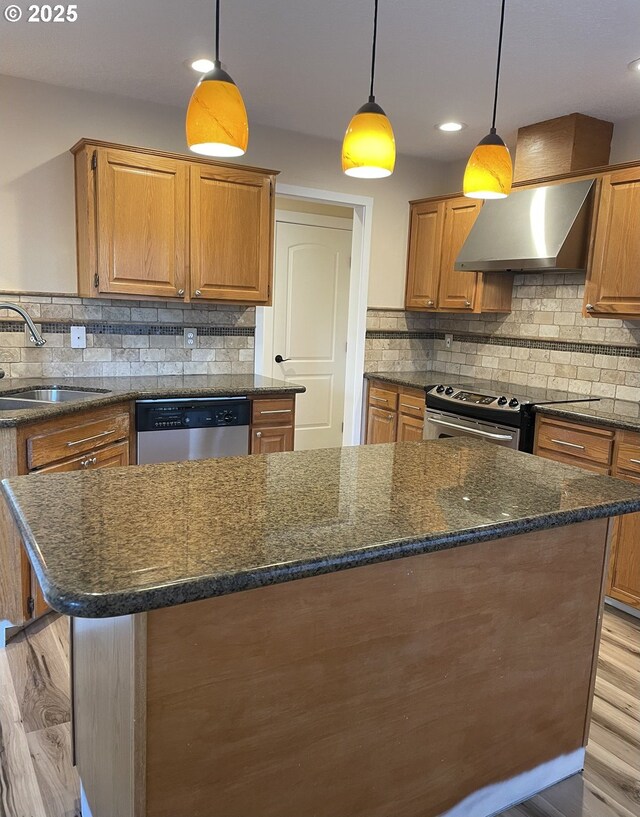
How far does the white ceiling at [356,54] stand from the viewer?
232 cm

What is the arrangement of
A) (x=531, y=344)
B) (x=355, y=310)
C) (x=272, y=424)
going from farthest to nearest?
(x=355, y=310), (x=531, y=344), (x=272, y=424)

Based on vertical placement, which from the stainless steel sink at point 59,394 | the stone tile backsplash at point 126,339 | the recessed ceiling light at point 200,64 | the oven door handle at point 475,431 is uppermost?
the recessed ceiling light at point 200,64

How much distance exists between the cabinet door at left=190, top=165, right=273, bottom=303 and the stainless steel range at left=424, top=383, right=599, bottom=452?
1.29 m

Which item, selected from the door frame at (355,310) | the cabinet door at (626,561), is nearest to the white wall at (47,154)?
the door frame at (355,310)

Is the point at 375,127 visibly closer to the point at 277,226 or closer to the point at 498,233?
the point at 498,233

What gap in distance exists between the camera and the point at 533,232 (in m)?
3.47

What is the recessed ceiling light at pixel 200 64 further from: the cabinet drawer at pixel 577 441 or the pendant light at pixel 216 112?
the cabinet drawer at pixel 577 441

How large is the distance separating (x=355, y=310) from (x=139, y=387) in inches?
75.0

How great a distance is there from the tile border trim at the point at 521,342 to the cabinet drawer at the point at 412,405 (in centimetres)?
60

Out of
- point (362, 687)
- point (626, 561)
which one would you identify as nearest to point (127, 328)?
point (362, 687)

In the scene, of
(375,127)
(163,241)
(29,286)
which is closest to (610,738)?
(375,127)

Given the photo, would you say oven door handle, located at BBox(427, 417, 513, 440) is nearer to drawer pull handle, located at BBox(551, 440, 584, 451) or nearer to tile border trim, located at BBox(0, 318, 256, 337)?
drawer pull handle, located at BBox(551, 440, 584, 451)

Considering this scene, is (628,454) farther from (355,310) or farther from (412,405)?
(355,310)

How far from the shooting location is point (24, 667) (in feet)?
7.81
